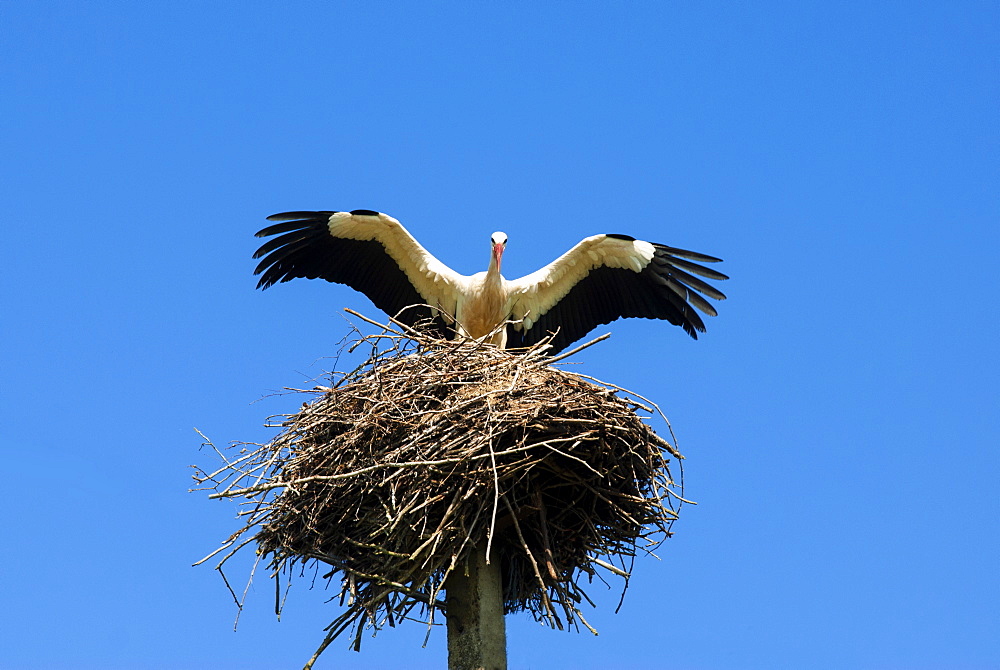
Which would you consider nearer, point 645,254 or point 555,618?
point 555,618

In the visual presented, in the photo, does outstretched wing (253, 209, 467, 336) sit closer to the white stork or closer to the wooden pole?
the white stork

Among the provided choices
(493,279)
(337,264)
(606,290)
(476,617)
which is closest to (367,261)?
(337,264)

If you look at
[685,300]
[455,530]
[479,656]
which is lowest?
[479,656]

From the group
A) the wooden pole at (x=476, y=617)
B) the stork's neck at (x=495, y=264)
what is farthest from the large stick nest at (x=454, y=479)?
the stork's neck at (x=495, y=264)

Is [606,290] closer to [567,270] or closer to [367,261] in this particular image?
[567,270]

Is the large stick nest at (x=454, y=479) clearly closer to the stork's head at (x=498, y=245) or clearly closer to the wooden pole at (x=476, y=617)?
the wooden pole at (x=476, y=617)

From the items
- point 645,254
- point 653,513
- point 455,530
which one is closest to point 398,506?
point 455,530

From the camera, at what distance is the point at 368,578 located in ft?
22.3

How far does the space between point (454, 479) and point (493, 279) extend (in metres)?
3.08

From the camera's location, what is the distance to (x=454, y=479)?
6.58 meters

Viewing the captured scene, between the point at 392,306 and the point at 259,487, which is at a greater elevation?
the point at 392,306

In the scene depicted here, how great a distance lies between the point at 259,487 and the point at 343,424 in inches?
24.3

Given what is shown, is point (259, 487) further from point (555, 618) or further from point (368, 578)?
point (555, 618)

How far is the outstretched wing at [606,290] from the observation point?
9445 millimetres
